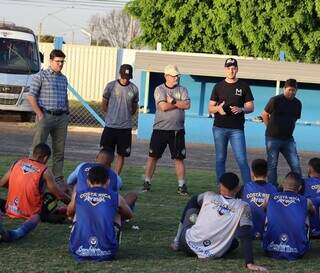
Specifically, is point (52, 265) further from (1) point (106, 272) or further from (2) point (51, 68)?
(2) point (51, 68)

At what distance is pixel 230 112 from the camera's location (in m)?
10.9

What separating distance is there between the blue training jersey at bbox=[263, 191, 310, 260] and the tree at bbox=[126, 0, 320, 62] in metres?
21.4

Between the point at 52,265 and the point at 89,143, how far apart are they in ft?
40.9

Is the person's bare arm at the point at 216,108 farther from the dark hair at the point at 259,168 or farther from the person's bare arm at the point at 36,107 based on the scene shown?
the dark hair at the point at 259,168

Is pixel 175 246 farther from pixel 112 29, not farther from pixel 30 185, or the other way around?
→ pixel 112 29

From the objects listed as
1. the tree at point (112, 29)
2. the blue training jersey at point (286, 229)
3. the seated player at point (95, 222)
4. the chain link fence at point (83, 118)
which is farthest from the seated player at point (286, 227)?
the tree at point (112, 29)

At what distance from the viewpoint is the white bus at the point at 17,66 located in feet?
75.8

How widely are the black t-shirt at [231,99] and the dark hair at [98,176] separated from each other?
413cm

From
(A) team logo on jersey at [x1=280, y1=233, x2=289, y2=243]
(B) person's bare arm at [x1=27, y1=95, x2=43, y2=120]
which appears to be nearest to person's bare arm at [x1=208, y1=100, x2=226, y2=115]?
(B) person's bare arm at [x1=27, y1=95, x2=43, y2=120]

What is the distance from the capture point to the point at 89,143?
63.3 feet

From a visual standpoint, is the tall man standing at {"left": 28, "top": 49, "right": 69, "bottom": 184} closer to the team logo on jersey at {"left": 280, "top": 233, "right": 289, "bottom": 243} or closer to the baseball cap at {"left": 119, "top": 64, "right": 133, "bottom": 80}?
the baseball cap at {"left": 119, "top": 64, "right": 133, "bottom": 80}

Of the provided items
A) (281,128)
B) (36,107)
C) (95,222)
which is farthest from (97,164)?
(281,128)

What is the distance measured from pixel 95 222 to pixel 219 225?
1.11 meters

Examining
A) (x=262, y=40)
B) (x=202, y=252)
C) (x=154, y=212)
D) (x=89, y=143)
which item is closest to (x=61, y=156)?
(x=154, y=212)
